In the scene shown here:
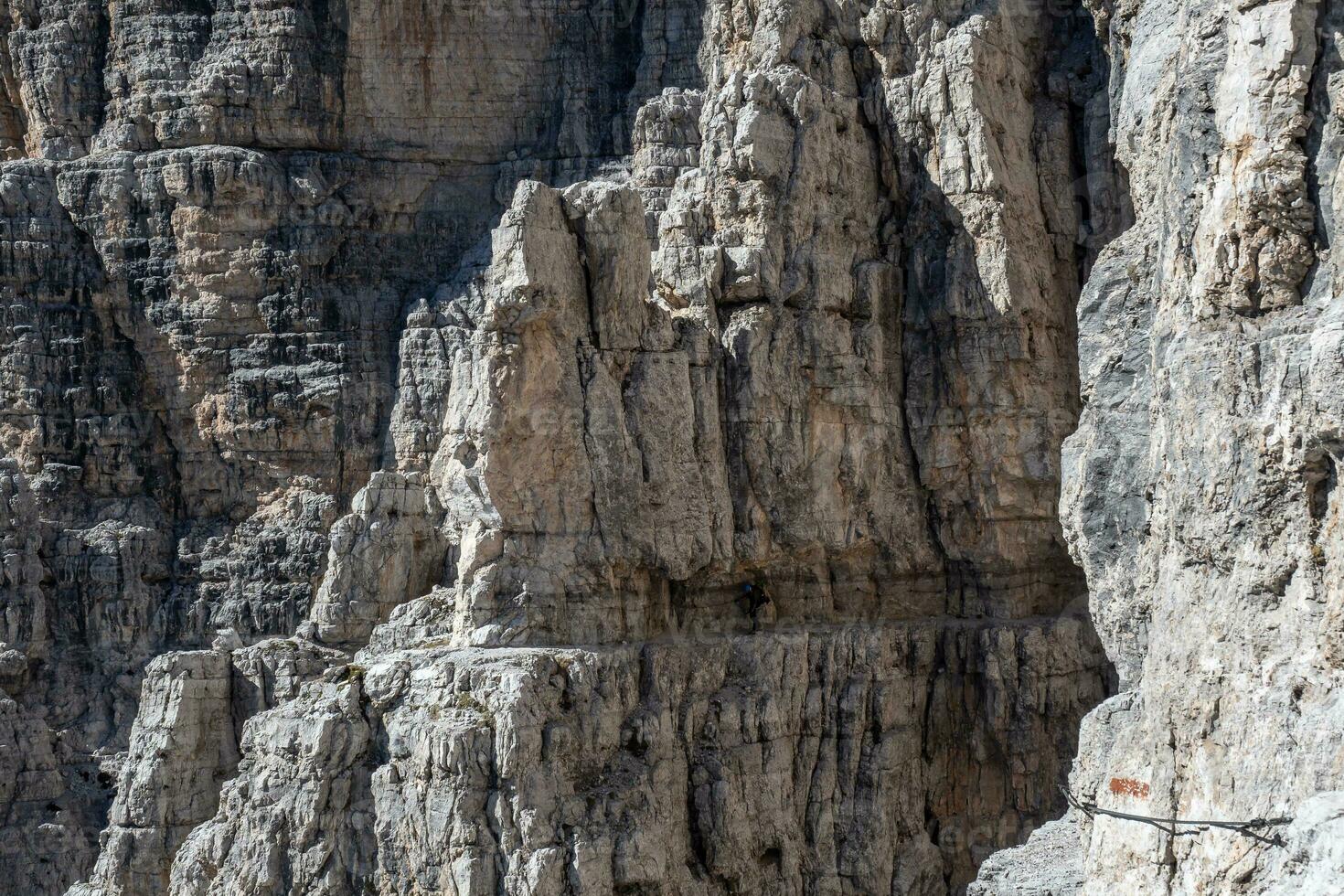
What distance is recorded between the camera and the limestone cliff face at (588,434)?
120ft

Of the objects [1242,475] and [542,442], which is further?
[542,442]

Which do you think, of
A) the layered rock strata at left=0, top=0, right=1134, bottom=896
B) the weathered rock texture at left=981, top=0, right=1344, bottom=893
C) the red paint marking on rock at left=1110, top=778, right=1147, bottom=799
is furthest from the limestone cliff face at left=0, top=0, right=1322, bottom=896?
the red paint marking on rock at left=1110, top=778, right=1147, bottom=799

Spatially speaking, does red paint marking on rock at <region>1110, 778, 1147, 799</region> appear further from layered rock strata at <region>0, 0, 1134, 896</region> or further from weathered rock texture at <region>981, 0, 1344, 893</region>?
layered rock strata at <region>0, 0, 1134, 896</region>

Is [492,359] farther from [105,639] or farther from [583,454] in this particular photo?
[105,639]

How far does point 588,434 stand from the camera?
131 ft

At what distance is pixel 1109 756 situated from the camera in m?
24.2

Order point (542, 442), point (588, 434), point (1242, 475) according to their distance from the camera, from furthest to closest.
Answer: point (588, 434)
point (542, 442)
point (1242, 475)

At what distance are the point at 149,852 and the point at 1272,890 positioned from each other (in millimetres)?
30442

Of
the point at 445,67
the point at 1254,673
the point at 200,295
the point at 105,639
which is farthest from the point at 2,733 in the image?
the point at 1254,673

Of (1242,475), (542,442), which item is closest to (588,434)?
(542,442)

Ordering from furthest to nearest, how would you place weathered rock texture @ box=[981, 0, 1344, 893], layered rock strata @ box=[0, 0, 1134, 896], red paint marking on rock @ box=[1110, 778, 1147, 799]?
1. layered rock strata @ box=[0, 0, 1134, 896]
2. red paint marking on rock @ box=[1110, 778, 1147, 799]
3. weathered rock texture @ box=[981, 0, 1344, 893]

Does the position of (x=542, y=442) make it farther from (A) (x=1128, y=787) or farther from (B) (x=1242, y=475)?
(B) (x=1242, y=475)

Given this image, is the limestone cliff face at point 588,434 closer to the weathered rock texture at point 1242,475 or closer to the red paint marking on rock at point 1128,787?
the weathered rock texture at point 1242,475

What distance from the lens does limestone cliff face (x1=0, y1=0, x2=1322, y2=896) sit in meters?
36.6
